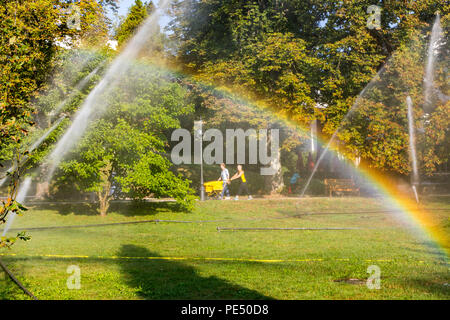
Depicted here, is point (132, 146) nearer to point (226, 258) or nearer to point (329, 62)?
point (226, 258)

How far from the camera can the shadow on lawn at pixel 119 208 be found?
2244cm

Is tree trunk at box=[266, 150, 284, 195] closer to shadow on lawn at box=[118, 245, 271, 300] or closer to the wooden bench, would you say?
the wooden bench

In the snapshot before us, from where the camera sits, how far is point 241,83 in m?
28.4

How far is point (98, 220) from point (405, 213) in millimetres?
12603

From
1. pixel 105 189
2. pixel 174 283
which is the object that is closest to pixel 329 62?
pixel 105 189

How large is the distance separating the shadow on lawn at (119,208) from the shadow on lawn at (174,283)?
11659 mm

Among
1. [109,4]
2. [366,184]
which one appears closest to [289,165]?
[366,184]

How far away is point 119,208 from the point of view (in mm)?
23469

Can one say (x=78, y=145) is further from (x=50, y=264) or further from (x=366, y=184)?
(x=366, y=184)

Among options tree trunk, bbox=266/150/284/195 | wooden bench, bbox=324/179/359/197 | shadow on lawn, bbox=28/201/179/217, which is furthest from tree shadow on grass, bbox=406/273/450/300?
tree trunk, bbox=266/150/284/195

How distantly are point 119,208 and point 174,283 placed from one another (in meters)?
15.6

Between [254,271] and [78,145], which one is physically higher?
[78,145]

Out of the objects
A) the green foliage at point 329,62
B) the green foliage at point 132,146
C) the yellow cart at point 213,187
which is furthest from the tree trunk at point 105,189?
the green foliage at point 329,62

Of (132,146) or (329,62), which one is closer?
(132,146)
